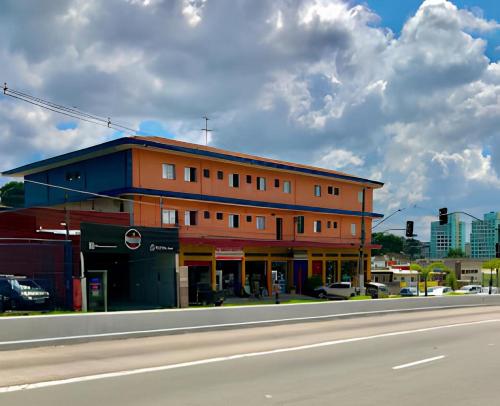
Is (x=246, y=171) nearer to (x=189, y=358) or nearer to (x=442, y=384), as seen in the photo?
(x=189, y=358)

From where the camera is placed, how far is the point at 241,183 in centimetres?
4606

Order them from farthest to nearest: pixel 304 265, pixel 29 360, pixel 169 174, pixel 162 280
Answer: pixel 304 265, pixel 169 174, pixel 162 280, pixel 29 360

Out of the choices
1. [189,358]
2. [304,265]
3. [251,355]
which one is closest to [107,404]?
[189,358]

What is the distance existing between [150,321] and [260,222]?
2988 cm

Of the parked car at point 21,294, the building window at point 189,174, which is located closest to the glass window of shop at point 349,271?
the building window at point 189,174

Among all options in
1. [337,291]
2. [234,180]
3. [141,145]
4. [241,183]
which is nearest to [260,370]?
[141,145]

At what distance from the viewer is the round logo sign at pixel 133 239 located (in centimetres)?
3112

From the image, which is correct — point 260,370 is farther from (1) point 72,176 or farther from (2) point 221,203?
(1) point 72,176

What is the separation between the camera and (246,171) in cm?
4653

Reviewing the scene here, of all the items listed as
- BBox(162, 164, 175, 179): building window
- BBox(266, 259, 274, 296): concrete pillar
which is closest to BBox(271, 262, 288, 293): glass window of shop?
BBox(266, 259, 274, 296): concrete pillar

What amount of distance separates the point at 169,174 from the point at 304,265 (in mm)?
15605

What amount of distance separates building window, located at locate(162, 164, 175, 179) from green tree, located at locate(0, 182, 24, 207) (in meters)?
50.4

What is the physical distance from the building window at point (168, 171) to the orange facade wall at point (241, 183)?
27 cm

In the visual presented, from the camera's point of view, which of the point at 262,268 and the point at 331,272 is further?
the point at 331,272
